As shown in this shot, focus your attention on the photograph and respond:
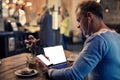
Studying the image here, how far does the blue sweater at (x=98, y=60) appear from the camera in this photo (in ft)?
4.47

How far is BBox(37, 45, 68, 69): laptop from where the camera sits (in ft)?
6.73

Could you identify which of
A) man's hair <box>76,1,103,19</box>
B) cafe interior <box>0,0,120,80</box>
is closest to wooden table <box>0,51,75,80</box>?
cafe interior <box>0,0,120,80</box>

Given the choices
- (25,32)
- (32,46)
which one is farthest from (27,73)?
(25,32)

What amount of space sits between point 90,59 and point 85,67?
0.19 feet

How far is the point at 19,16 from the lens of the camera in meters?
8.17

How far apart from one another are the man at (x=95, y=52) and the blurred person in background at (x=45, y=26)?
4.00 metres

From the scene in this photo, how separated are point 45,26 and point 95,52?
4276 millimetres

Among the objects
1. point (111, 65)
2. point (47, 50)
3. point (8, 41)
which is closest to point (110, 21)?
point (8, 41)

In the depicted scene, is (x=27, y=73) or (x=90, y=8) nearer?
(x=90, y=8)

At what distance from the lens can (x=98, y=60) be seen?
1381 millimetres

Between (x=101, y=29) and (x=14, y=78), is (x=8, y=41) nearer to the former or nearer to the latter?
(x=14, y=78)

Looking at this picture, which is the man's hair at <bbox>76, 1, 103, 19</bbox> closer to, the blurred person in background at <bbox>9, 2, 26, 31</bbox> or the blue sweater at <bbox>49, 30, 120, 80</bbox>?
the blue sweater at <bbox>49, 30, 120, 80</bbox>

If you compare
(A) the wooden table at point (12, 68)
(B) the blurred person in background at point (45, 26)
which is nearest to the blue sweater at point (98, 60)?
(A) the wooden table at point (12, 68)

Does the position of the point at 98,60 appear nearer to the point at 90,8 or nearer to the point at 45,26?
the point at 90,8
